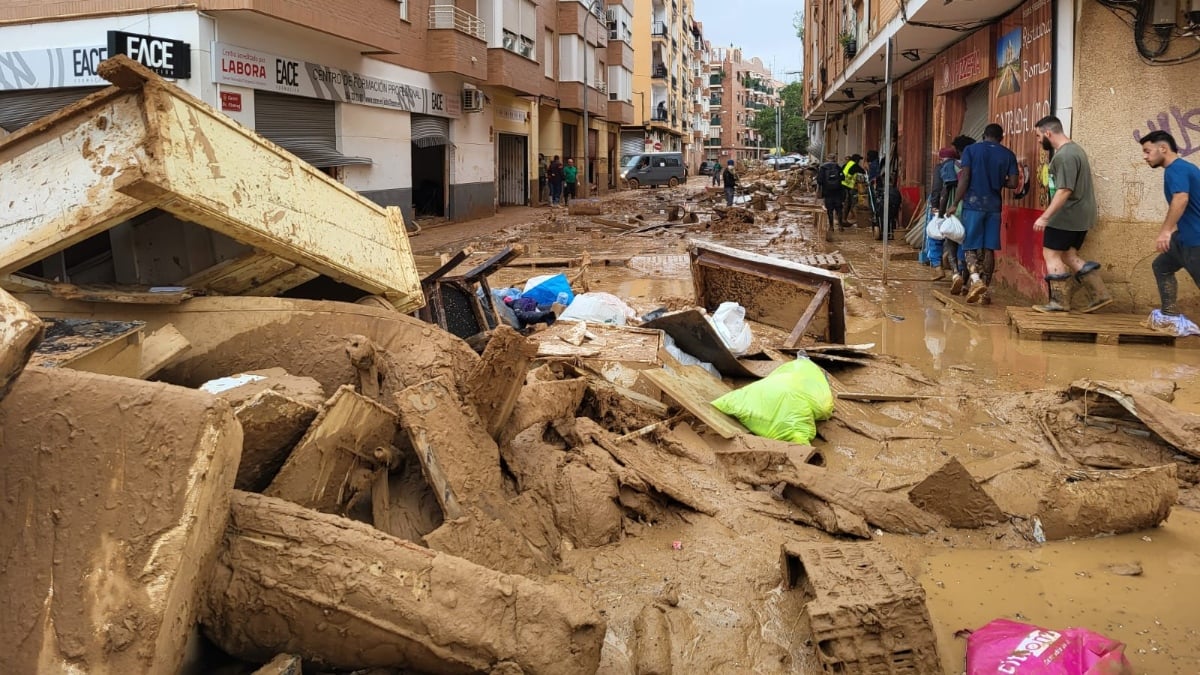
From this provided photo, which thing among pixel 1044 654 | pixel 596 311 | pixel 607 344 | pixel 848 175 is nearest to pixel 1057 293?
pixel 596 311

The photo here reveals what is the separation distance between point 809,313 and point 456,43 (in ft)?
56.8

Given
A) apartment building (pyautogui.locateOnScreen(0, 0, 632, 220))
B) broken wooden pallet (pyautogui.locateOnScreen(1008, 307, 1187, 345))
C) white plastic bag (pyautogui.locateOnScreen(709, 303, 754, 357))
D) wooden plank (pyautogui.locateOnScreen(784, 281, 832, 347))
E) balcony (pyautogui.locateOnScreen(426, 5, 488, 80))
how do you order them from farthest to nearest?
balcony (pyautogui.locateOnScreen(426, 5, 488, 80))
apartment building (pyautogui.locateOnScreen(0, 0, 632, 220))
broken wooden pallet (pyautogui.locateOnScreen(1008, 307, 1187, 345))
wooden plank (pyautogui.locateOnScreen(784, 281, 832, 347))
white plastic bag (pyautogui.locateOnScreen(709, 303, 754, 357))

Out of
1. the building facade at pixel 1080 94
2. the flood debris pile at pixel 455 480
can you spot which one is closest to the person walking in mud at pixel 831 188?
the building facade at pixel 1080 94

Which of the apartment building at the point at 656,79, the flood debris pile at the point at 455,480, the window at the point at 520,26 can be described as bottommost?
the flood debris pile at the point at 455,480

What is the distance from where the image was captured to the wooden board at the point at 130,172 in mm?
3701

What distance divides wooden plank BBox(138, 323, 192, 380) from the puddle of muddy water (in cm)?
315

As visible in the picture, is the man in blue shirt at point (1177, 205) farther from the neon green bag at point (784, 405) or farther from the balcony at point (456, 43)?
the balcony at point (456, 43)

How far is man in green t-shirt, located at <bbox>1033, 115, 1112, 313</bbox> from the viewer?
25.7 ft

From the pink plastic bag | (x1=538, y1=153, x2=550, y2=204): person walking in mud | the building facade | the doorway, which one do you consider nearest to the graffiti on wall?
the building facade

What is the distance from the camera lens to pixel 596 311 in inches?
270

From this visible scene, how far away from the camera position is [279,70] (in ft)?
50.9

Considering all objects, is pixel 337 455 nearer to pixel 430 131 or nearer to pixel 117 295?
pixel 117 295

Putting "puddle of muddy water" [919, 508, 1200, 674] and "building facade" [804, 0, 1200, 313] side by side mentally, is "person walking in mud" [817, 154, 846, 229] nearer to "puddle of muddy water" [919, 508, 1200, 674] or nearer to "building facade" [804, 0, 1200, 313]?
"building facade" [804, 0, 1200, 313]

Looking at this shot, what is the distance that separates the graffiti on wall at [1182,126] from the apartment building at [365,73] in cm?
1250
